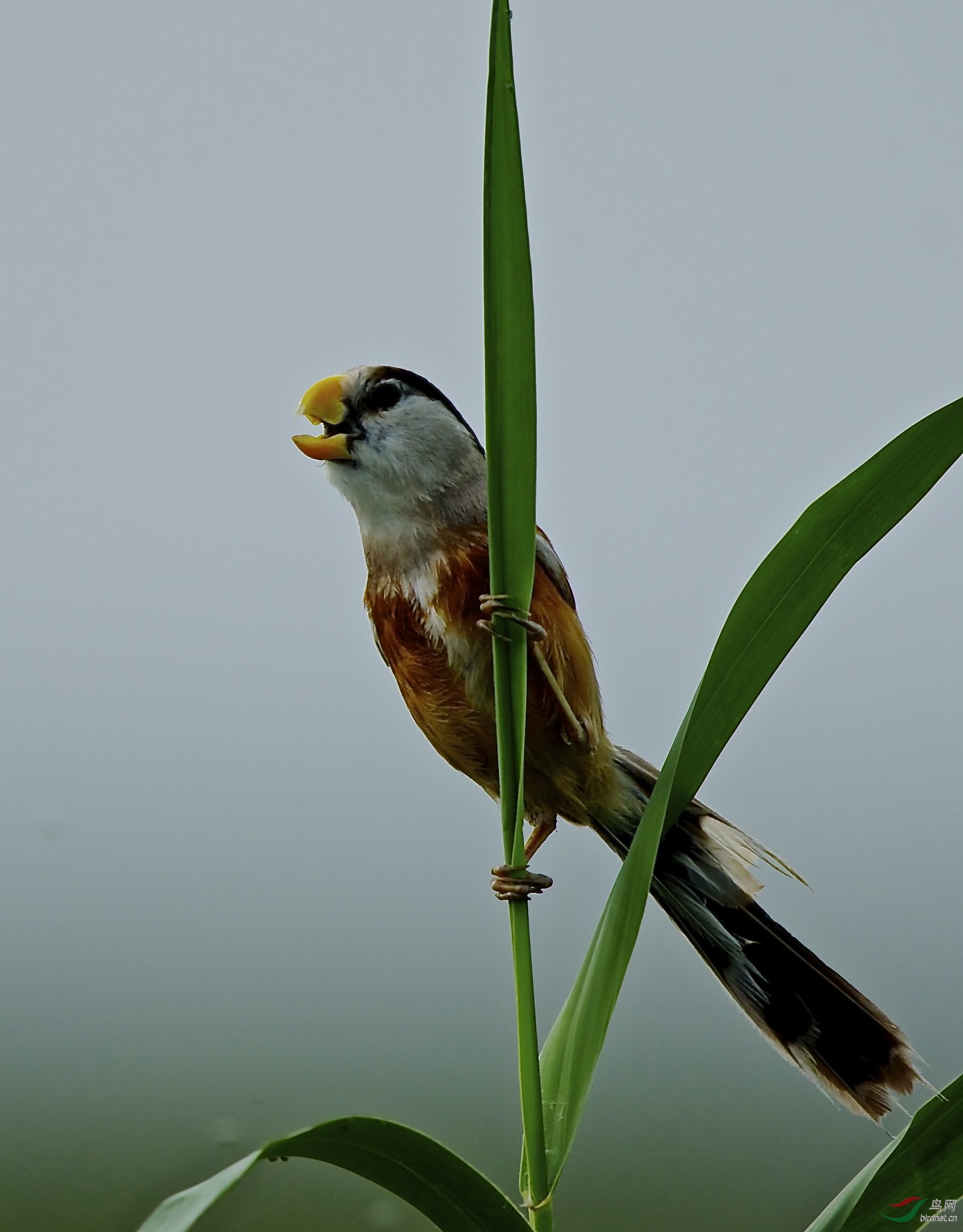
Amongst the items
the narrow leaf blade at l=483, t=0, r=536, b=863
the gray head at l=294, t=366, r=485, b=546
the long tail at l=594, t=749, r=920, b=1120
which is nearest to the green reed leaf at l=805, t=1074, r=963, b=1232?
the long tail at l=594, t=749, r=920, b=1120

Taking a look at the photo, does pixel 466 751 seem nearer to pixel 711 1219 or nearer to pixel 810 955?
pixel 810 955

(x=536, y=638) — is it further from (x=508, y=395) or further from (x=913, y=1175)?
(x=913, y=1175)

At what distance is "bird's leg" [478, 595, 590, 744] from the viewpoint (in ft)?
1.40

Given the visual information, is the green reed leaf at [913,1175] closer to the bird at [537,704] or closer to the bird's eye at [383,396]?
the bird at [537,704]

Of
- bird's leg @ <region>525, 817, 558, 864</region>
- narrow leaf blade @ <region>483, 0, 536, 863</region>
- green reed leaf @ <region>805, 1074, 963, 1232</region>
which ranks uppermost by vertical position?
narrow leaf blade @ <region>483, 0, 536, 863</region>

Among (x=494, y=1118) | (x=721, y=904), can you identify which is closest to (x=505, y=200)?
(x=721, y=904)

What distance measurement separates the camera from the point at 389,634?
58cm

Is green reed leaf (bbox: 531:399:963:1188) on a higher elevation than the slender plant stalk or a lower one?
lower

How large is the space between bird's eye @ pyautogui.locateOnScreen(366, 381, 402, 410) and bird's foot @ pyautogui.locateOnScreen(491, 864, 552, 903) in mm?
254

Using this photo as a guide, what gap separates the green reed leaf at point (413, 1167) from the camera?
0.39m

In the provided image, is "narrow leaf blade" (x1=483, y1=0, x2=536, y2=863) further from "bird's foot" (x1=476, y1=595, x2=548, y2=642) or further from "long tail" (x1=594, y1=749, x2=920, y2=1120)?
"long tail" (x1=594, y1=749, x2=920, y2=1120)

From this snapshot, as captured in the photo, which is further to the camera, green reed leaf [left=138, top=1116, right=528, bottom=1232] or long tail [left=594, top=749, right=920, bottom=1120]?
long tail [left=594, top=749, right=920, bottom=1120]

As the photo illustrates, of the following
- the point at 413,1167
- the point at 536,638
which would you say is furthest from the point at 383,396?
the point at 413,1167

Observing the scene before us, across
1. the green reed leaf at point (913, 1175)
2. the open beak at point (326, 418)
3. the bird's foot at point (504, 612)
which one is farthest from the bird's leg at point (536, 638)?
the green reed leaf at point (913, 1175)
